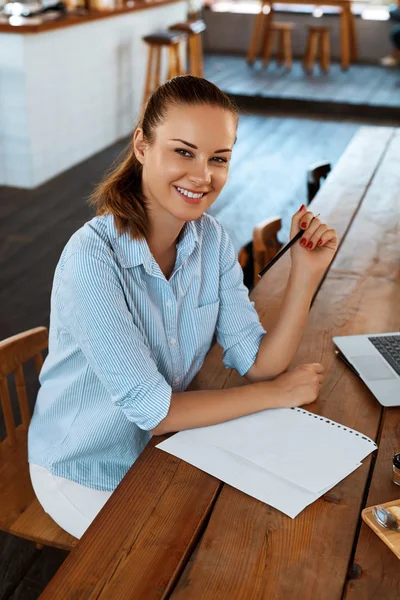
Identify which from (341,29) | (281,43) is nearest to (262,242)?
(281,43)

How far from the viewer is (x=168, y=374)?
60.0 inches

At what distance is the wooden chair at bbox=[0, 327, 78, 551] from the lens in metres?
1.52

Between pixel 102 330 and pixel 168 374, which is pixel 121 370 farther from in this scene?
pixel 168 374

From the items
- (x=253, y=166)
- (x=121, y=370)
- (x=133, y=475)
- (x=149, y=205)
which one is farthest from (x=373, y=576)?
(x=253, y=166)

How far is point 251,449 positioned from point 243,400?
0.13 meters

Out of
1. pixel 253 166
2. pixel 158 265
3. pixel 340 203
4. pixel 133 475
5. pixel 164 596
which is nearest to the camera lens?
pixel 164 596

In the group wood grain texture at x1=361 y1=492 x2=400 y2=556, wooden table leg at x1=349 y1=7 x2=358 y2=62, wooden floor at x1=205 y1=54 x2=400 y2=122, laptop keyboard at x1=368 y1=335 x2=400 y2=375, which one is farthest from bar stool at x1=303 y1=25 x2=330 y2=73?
wood grain texture at x1=361 y1=492 x2=400 y2=556

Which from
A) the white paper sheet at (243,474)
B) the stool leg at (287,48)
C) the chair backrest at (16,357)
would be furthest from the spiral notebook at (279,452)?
the stool leg at (287,48)

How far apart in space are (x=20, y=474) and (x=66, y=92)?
14.4ft

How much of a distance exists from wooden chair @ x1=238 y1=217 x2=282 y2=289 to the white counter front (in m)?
3.09

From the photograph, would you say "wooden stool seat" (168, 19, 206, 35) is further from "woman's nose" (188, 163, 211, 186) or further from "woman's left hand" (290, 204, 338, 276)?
"woman's nose" (188, 163, 211, 186)

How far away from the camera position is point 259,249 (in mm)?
2279

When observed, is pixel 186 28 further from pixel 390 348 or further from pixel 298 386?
pixel 298 386

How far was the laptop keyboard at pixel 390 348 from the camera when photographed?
159cm
